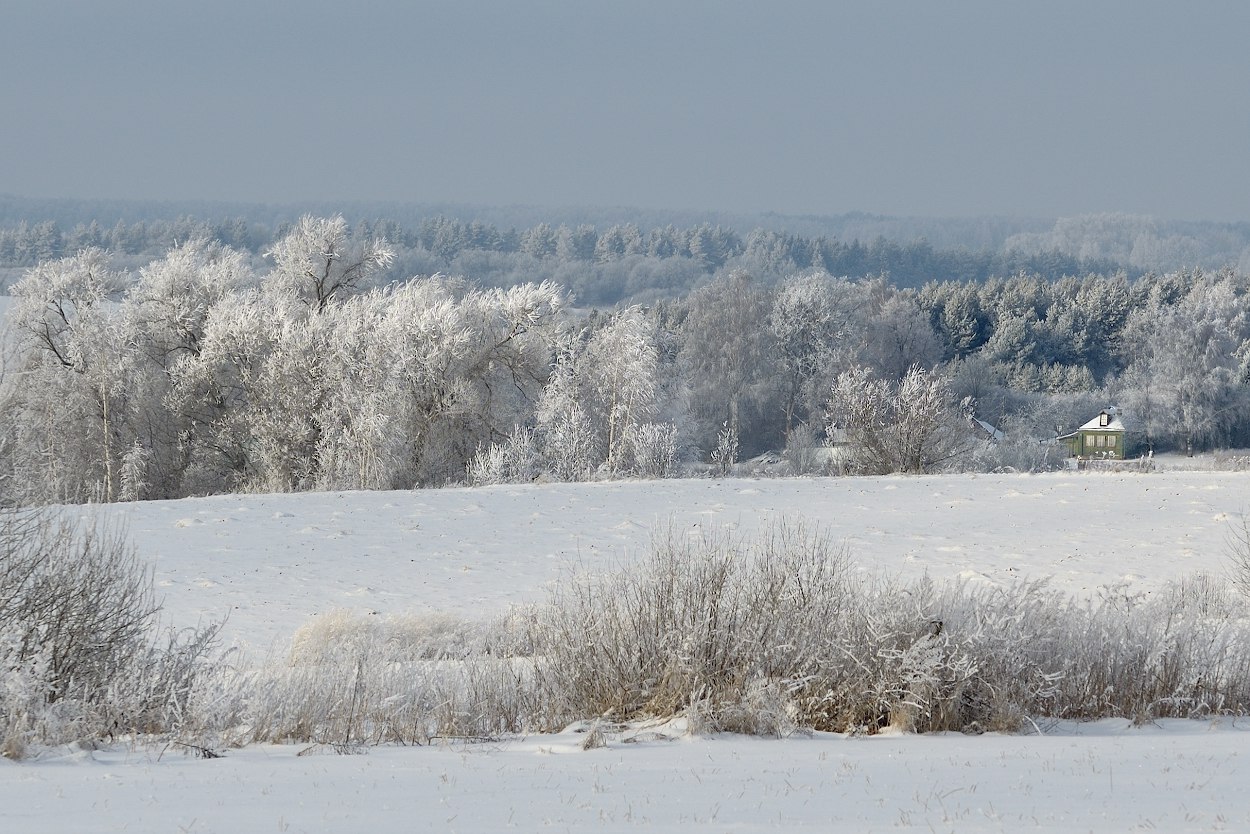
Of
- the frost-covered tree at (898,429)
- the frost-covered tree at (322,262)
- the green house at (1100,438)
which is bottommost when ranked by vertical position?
the green house at (1100,438)

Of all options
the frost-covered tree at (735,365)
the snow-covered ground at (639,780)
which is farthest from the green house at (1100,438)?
the snow-covered ground at (639,780)

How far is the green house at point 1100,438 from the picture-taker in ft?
201

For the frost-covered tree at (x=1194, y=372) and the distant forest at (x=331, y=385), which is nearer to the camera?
the distant forest at (x=331, y=385)

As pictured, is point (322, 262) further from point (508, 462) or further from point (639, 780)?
point (639, 780)

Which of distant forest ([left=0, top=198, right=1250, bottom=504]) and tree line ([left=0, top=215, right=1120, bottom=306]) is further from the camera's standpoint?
tree line ([left=0, top=215, right=1120, bottom=306])

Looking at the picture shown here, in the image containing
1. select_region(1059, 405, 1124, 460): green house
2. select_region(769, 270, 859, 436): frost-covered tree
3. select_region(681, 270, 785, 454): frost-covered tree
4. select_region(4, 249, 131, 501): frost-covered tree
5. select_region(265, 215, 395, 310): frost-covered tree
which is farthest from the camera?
select_region(769, 270, 859, 436): frost-covered tree

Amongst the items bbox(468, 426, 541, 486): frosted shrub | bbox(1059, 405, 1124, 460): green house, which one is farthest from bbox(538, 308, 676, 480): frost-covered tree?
bbox(1059, 405, 1124, 460): green house

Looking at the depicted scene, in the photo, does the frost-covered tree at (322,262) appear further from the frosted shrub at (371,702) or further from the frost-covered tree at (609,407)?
the frosted shrub at (371,702)

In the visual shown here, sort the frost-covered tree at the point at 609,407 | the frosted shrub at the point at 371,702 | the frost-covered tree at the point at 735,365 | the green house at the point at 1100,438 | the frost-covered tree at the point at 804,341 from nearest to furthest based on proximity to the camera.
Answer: the frosted shrub at the point at 371,702, the frost-covered tree at the point at 609,407, the green house at the point at 1100,438, the frost-covered tree at the point at 735,365, the frost-covered tree at the point at 804,341

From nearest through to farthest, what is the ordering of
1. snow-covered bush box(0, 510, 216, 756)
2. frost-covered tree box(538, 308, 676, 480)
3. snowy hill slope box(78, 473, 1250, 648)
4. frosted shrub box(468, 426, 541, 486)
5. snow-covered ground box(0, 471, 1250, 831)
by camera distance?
snow-covered ground box(0, 471, 1250, 831) < snow-covered bush box(0, 510, 216, 756) < snowy hill slope box(78, 473, 1250, 648) < frosted shrub box(468, 426, 541, 486) < frost-covered tree box(538, 308, 676, 480)

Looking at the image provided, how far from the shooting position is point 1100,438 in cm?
6219

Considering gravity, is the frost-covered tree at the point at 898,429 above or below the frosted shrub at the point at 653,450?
above

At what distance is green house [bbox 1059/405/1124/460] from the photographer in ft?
201

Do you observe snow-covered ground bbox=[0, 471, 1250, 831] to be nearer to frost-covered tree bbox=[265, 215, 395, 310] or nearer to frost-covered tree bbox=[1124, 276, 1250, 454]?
frost-covered tree bbox=[265, 215, 395, 310]
